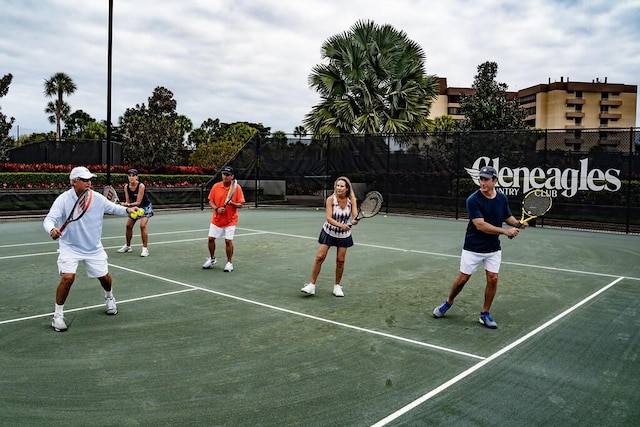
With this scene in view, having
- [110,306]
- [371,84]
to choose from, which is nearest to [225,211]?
[110,306]

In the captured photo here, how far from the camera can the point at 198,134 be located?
7281 centimetres

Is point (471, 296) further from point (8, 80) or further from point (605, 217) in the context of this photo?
point (8, 80)

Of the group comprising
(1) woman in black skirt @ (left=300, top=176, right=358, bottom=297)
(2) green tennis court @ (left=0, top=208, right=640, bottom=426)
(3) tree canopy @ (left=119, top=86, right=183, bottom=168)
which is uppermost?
(3) tree canopy @ (left=119, top=86, right=183, bottom=168)

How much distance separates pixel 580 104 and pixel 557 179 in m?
82.0

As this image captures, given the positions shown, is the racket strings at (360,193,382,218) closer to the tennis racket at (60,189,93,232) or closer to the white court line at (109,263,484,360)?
the white court line at (109,263,484,360)

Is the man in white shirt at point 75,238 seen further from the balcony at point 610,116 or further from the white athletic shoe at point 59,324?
the balcony at point 610,116

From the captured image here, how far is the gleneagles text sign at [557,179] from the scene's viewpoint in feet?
60.9

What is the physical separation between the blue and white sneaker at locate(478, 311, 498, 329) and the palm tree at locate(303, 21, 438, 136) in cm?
2004

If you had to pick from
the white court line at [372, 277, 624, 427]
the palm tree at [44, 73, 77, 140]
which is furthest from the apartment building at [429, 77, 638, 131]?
the white court line at [372, 277, 624, 427]

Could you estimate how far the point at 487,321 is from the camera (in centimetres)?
649

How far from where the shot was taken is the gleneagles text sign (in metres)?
18.6

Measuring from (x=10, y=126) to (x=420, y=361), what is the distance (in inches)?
1142

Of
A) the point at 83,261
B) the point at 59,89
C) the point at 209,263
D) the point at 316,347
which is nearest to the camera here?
the point at 316,347

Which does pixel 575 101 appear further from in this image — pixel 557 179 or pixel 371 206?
pixel 371 206
